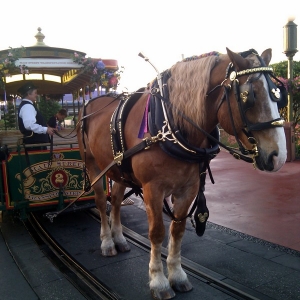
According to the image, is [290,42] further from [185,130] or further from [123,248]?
[185,130]

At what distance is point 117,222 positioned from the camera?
168 inches

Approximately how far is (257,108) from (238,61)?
336 mm

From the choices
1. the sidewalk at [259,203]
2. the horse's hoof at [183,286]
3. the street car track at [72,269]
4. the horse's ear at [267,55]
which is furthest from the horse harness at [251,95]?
the sidewalk at [259,203]

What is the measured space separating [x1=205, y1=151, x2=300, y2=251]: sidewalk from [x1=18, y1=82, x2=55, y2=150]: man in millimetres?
2826

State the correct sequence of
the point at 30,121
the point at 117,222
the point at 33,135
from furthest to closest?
the point at 33,135 < the point at 30,121 < the point at 117,222

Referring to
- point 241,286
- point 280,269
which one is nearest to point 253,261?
point 280,269

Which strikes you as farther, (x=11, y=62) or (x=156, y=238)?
(x=11, y=62)

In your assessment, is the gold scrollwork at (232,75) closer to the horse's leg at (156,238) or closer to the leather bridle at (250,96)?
the leather bridle at (250,96)

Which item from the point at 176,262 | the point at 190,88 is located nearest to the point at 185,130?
the point at 190,88

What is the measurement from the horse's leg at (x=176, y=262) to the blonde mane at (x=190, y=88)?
1012 mm

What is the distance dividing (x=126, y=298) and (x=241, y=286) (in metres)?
1.03

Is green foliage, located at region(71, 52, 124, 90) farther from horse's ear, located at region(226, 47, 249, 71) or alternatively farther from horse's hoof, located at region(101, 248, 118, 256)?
horse's ear, located at region(226, 47, 249, 71)

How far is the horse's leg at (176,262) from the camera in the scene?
3.09 metres

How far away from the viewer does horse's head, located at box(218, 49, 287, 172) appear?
2.17 metres
